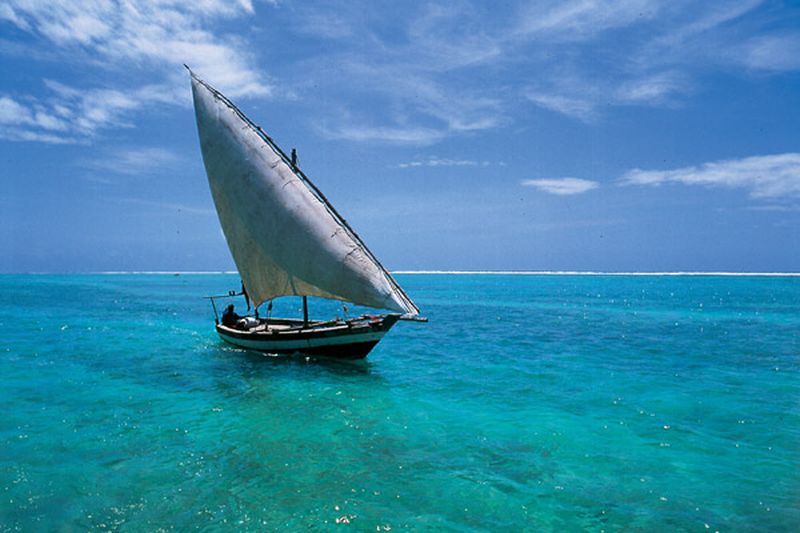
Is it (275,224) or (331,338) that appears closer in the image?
(331,338)

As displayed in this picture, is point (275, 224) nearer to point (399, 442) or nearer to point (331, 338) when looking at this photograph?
point (331, 338)

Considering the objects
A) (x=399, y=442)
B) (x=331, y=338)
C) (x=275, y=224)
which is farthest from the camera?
(x=275, y=224)

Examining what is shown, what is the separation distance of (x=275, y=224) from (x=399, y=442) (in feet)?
43.7

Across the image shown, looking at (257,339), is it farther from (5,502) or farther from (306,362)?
(5,502)

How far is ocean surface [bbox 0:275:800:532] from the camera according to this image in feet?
29.9

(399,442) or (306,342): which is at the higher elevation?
(306,342)

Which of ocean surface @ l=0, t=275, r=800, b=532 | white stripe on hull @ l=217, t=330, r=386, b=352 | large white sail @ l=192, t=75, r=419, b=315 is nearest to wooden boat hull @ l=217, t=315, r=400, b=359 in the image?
white stripe on hull @ l=217, t=330, r=386, b=352

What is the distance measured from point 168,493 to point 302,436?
404 centimetres

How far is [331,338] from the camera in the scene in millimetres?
21812

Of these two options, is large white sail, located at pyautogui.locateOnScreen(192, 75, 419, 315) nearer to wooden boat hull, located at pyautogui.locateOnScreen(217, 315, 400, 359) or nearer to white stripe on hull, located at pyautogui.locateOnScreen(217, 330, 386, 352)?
wooden boat hull, located at pyautogui.locateOnScreen(217, 315, 400, 359)

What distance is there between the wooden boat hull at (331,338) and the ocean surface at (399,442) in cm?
77

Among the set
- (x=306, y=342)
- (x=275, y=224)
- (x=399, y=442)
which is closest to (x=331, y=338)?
(x=306, y=342)

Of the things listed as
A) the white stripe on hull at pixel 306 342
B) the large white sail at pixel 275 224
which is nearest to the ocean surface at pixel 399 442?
the white stripe on hull at pixel 306 342

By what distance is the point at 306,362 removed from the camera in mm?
22625
